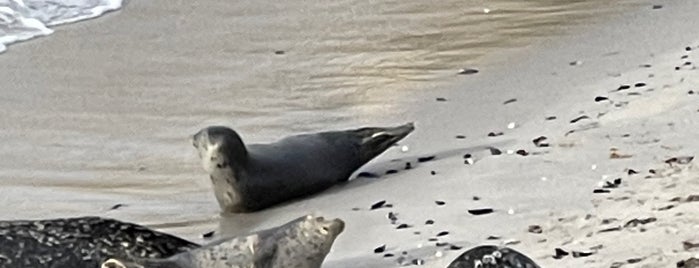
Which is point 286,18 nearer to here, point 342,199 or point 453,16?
point 453,16

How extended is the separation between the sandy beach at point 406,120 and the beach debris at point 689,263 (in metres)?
0.03

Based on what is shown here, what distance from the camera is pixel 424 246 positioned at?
4844 millimetres

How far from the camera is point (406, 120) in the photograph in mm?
7230

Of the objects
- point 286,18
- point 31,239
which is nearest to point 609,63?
point 286,18

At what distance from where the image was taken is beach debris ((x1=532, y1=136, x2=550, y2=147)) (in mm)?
6059

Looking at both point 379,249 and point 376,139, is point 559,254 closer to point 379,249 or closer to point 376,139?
point 379,249

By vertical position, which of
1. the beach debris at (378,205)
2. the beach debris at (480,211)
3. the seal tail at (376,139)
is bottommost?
the beach debris at (480,211)

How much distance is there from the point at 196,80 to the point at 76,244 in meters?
4.05

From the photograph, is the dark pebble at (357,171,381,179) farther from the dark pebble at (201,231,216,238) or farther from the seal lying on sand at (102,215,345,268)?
the seal lying on sand at (102,215,345,268)

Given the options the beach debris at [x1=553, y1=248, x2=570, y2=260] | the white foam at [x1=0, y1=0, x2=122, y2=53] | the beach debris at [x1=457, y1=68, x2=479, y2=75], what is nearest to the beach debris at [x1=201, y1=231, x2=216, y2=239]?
the beach debris at [x1=553, y1=248, x2=570, y2=260]

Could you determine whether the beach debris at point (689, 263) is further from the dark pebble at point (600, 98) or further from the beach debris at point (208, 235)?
the dark pebble at point (600, 98)

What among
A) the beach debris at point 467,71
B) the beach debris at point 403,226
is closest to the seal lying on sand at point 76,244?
the beach debris at point 403,226

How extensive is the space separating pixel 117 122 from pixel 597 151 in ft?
9.08

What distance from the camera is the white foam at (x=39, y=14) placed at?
389 inches
